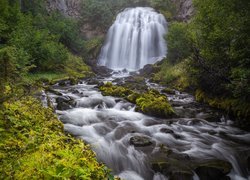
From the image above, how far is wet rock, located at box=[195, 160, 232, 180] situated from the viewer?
239 inches

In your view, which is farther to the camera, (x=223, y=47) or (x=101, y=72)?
(x=101, y=72)

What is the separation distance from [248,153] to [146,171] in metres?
3.64

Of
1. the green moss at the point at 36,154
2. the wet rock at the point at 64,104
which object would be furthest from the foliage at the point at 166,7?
the green moss at the point at 36,154

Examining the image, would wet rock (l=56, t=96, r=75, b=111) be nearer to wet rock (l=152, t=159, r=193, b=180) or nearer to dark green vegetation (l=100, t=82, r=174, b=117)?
dark green vegetation (l=100, t=82, r=174, b=117)

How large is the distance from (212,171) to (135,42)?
97.1 feet

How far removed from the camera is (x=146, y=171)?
20.6 feet

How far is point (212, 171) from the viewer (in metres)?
6.18

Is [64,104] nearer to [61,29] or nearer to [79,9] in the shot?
[61,29]

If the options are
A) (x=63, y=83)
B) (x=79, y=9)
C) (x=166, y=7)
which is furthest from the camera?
(x=79, y=9)

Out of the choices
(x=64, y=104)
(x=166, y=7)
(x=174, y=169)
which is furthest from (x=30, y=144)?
(x=166, y=7)

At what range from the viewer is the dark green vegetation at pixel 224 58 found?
9617 mm

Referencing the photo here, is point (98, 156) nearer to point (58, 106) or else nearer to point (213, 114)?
point (58, 106)

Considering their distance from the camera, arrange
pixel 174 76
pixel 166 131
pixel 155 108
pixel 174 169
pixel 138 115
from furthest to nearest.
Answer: pixel 174 76
pixel 155 108
pixel 138 115
pixel 166 131
pixel 174 169

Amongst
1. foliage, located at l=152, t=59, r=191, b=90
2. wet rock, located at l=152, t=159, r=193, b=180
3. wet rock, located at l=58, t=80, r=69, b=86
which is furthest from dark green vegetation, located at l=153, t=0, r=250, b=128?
wet rock, located at l=58, t=80, r=69, b=86
